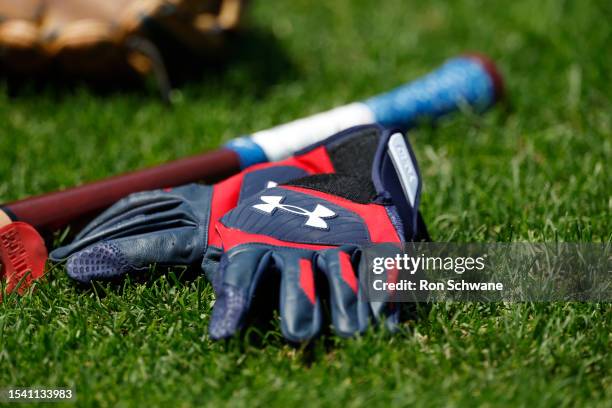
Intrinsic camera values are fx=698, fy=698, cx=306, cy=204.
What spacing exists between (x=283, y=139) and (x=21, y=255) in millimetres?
1282

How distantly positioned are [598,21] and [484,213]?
7.71 feet

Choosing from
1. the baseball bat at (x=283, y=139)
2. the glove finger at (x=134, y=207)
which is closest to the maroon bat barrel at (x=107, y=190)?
the baseball bat at (x=283, y=139)

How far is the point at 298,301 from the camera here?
209 centimetres

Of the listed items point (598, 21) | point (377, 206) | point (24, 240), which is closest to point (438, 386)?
point (377, 206)

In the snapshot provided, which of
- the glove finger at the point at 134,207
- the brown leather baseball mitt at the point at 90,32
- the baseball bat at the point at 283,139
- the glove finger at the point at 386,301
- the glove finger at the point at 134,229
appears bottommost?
the glove finger at the point at 386,301

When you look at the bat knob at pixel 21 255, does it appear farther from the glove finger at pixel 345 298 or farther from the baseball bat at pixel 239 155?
the glove finger at pixel 345 298

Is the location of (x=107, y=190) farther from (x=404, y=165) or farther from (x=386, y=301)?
(x=386, y=301)

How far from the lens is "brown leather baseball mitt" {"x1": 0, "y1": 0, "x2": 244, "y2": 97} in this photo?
3842mm

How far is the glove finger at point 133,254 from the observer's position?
94.3 inches

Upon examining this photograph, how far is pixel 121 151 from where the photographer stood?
11.8ft

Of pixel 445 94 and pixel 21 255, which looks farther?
pixel 445 94

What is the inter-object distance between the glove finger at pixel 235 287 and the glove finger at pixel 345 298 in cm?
22

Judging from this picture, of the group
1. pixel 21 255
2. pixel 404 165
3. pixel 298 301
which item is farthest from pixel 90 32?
pixel 298 301

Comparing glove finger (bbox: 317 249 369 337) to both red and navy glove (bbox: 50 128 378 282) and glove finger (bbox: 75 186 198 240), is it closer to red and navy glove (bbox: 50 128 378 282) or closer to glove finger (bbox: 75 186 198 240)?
red and navy glove (bbox: 50 128 378 282)
